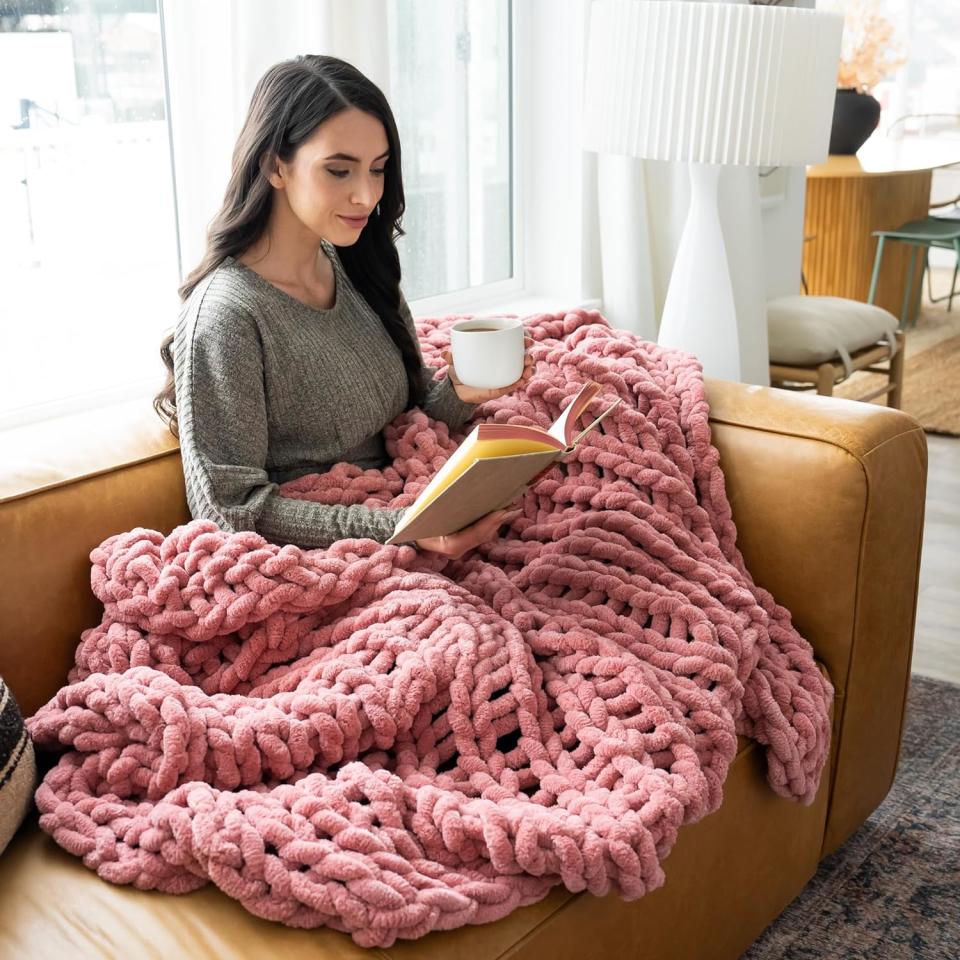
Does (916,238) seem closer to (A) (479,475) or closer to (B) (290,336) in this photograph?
(B) (290,336)

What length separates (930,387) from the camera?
4.46 m

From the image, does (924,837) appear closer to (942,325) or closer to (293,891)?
(293,891)

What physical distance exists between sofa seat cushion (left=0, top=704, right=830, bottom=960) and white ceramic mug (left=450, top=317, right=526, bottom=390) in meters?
0.55

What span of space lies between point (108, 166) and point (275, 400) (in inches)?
28.3

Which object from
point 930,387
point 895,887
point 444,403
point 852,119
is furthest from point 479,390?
point 852,119

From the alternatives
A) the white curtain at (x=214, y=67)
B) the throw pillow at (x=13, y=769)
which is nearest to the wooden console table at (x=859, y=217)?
the white curtain at (x=214, y=67)

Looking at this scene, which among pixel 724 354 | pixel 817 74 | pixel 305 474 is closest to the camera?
pixel 305 474

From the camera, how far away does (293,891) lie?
41.6 inches

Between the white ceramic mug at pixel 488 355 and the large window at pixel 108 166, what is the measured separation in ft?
2.11

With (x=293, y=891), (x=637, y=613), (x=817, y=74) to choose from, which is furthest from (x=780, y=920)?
(x=817, y=74)

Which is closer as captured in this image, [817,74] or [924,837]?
[924,837]

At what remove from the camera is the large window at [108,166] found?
1901mm

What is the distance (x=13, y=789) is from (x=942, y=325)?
17.0 ft

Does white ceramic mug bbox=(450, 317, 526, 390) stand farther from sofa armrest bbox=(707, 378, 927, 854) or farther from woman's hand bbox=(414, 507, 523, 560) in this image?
sofa armrest bbox=(707, 378, 927, 854)
